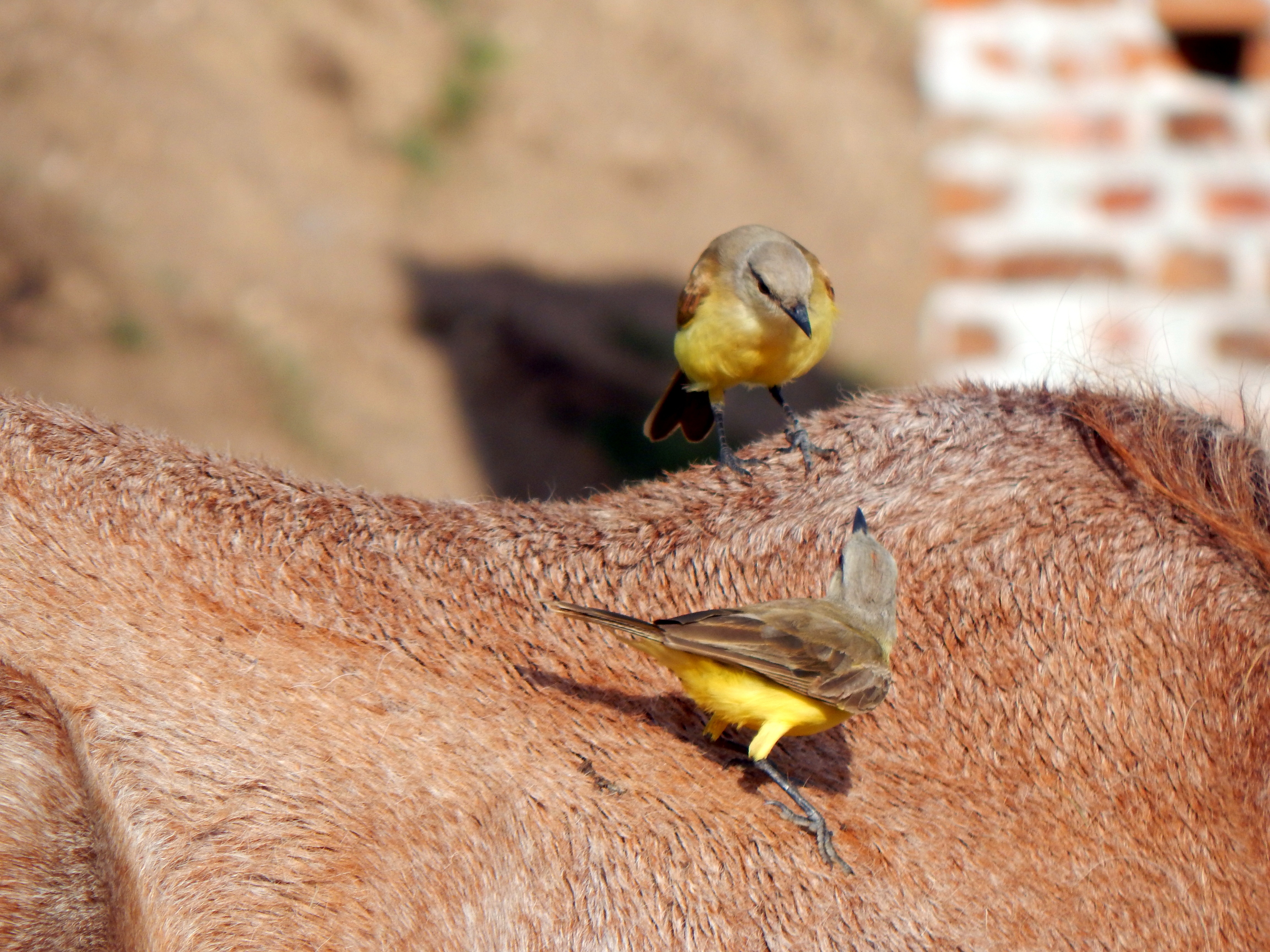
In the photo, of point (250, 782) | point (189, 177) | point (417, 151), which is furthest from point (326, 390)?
point (250, 782)

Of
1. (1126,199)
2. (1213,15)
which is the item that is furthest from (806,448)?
(1213,15)

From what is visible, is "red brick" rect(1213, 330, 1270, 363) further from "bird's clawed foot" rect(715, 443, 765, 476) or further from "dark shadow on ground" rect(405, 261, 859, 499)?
"dark shadow on ground" rect(405, 261, 859, 499)

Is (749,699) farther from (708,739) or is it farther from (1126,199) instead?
(1126,199)

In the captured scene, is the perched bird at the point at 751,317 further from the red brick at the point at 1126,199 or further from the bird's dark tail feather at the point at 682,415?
the red brick at the point at 1126,199

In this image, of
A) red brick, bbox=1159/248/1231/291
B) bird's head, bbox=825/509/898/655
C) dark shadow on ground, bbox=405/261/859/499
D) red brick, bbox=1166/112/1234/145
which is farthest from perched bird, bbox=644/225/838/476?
dark shadow on ground, bbox=405/261/859/499

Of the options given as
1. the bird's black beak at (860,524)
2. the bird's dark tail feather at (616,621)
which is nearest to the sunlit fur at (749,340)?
the bird's black beak at (860,524)

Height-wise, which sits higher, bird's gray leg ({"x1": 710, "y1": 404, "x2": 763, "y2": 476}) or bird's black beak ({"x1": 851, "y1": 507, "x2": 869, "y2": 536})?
bird's gray leg ({"x1": 710, "y1": 404, "x2": 763, "y2": 476})

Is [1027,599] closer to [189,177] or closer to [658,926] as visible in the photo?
[658,926]
